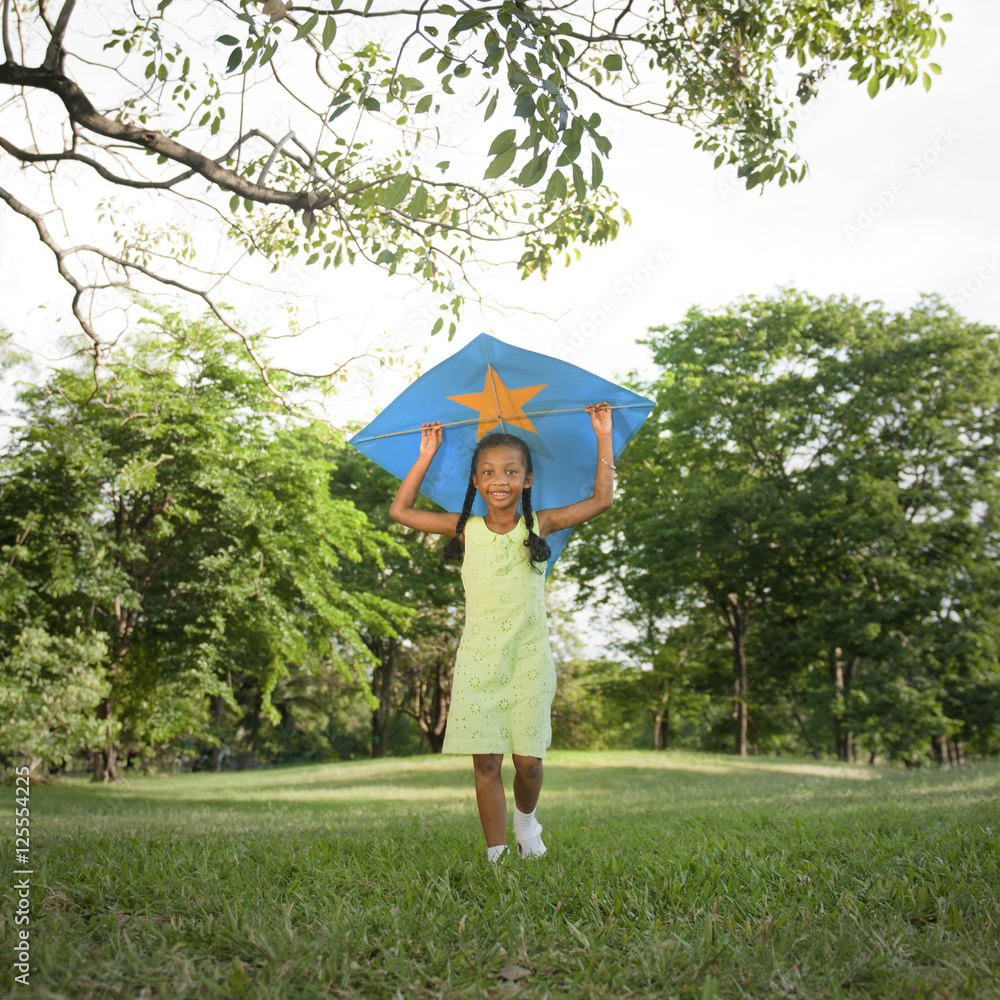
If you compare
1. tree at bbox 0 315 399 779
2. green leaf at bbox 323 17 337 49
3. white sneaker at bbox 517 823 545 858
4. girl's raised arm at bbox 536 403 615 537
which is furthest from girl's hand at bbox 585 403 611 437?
tree at bbox 0 315 399 779

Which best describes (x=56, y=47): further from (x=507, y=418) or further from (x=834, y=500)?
(x=834, y=500)

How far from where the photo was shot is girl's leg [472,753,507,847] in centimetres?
362

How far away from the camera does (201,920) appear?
2510 millimetres

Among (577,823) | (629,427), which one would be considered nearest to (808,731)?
(577,823)

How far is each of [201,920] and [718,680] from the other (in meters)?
29.7

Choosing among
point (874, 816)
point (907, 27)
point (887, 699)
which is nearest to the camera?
point (874, 816)

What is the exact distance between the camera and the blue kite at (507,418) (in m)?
4.30

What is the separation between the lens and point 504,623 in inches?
153

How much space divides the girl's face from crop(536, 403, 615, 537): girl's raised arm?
0.21 meters

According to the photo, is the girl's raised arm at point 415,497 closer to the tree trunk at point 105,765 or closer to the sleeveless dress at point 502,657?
the sleeveless dress at point 502,657

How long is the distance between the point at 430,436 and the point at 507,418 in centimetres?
46

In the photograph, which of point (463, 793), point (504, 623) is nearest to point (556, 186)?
point (504, 623)

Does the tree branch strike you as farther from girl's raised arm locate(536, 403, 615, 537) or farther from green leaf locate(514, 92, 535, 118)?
girl's raised arm locate(536, 403, 615, 537)

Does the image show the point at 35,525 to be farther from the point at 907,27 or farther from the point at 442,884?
the point at 907,27
